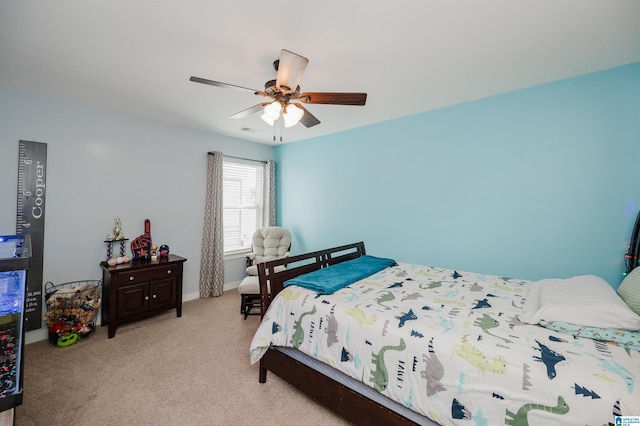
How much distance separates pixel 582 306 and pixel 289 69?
2292 mm

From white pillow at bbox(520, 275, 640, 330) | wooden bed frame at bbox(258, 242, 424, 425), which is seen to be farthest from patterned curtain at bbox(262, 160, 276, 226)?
white pillow at bbox(520, 275, 640, 330)

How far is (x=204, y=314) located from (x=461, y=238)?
3.36m

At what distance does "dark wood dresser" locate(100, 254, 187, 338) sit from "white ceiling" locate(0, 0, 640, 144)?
1906 millimetres

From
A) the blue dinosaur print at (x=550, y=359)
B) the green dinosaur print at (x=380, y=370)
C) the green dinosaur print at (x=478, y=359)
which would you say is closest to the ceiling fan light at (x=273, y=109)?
the green dinosaur print at (x=380, y=370)

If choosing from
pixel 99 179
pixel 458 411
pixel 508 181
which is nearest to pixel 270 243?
pixel 99 179

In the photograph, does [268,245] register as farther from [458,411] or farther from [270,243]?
[458,411]

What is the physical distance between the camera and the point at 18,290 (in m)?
1.06

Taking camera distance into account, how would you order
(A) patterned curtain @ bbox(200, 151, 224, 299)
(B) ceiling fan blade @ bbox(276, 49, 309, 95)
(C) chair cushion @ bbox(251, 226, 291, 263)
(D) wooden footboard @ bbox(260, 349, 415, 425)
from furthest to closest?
(C) chair cushion @ bbox(251, 226, 291, 263), (A) patterned curtain @ bbox(200, 151, 224, 299), (B) ceiling fan blade @ bbox(276, 49, 309, 95), (D) wooden footboard @ bbox(260, 349, 415, 425)

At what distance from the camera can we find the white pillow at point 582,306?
4.74ft

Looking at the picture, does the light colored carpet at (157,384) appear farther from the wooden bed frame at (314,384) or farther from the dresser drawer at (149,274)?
the dresser drawer at (149,274)

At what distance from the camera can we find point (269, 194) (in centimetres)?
491

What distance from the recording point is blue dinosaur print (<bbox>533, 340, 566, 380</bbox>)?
1.17 meters

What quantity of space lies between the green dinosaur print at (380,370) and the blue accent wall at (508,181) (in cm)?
196

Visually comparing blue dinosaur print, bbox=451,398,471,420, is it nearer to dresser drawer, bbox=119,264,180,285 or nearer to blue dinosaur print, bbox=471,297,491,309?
blue dinosaur print, bbox=471,297,491,309
